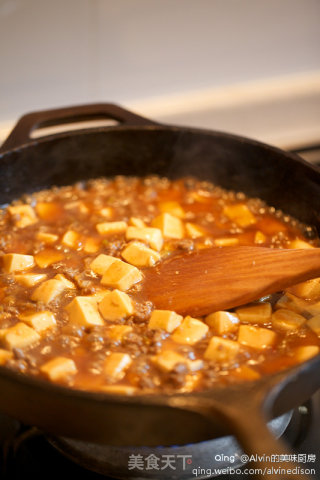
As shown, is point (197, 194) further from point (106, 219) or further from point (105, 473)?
point (105, 473)

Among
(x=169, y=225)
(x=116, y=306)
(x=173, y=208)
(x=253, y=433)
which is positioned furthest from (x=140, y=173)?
(x=253, y=433)

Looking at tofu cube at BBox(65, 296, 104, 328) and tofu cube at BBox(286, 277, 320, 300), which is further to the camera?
tofu cube at BBox(286, 277, 320, 300)

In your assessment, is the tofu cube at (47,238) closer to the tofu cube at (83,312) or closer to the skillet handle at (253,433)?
the tofu cube at (83,312)

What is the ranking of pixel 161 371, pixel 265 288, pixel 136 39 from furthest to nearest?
pixel 136 39 < pixel 265 288 < pixel 161 371

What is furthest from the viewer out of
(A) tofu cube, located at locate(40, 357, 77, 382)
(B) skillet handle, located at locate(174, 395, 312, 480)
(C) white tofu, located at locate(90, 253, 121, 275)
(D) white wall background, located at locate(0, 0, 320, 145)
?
(D) white wall background, located at locate(0, 0, 320, 145)

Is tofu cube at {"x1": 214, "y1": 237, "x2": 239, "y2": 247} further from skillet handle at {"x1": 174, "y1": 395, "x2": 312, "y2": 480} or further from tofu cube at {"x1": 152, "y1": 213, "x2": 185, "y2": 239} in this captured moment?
skillet handle at {"x1": 174, "y1": 395, "x2": 312, "y2": 480}

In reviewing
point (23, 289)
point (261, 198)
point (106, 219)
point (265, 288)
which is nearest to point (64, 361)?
point (23, 289)

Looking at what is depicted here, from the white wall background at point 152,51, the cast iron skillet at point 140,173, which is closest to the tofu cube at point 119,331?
the cast iron skillet at point 140,173

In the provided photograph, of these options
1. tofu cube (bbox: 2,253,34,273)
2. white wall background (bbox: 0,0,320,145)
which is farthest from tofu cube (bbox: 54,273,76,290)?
white wall background (bbox: 0,0,320,145)
